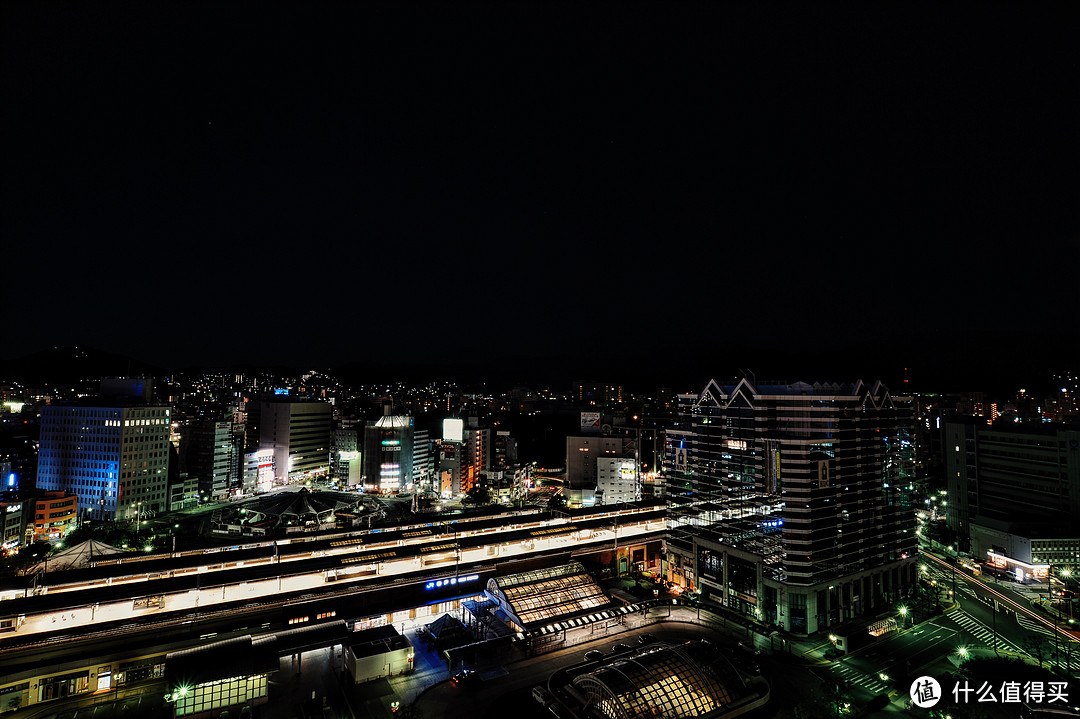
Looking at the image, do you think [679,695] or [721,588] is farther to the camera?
[721,588]

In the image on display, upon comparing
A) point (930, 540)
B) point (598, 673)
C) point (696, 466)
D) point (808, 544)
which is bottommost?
point (930, 540)

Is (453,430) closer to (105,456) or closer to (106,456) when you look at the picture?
(106,456)

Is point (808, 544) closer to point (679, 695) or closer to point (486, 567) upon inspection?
point (679, 695)

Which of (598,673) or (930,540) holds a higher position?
(598,673)

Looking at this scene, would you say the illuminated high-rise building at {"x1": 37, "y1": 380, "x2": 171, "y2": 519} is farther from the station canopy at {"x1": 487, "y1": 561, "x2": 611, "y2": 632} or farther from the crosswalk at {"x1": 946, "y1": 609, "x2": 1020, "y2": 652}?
the crosswalk at {"x1": 946, "y1": 609, "x2": 1020, "y2": 652}

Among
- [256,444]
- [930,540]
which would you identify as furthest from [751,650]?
[256,444]

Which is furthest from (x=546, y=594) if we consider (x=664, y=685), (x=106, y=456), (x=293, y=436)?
(x=293, y=436)

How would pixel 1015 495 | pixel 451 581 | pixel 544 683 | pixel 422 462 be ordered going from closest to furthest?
pixel 544 683 < pixel 451 581 < pixel 1015 495 < pixel 422 462
